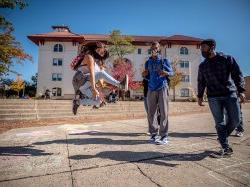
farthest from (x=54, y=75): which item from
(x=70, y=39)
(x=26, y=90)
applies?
(x=26, y=90)

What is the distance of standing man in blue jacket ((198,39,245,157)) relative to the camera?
340cm

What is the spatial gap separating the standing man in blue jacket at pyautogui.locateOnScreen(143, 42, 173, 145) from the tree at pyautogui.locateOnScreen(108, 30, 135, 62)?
3535 cm

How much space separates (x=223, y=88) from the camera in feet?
11.5

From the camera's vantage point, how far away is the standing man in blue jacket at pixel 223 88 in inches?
134

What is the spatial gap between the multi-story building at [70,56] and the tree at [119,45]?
4.23 m

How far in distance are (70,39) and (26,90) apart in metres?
23.2

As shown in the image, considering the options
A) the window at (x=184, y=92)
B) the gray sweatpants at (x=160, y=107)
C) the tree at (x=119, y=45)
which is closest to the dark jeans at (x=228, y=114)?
the gray sweatpants at (x=160, y=107)

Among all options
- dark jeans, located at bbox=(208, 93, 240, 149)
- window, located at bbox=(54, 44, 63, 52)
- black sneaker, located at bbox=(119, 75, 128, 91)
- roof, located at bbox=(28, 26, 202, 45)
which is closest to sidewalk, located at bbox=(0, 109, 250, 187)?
dark jeans, located at bbox=(208, 93, 240, 149)

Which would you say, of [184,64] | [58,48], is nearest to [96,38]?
[58,48]

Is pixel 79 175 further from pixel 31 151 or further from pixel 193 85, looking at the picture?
pixel 193 85

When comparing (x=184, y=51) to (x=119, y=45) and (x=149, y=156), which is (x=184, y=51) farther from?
(x=149, y=156)

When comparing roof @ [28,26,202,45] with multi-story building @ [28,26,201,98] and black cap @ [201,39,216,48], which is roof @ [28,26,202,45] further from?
black cap @ [201,39,216,48]

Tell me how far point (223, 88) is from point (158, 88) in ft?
4.41

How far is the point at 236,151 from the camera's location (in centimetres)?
361
